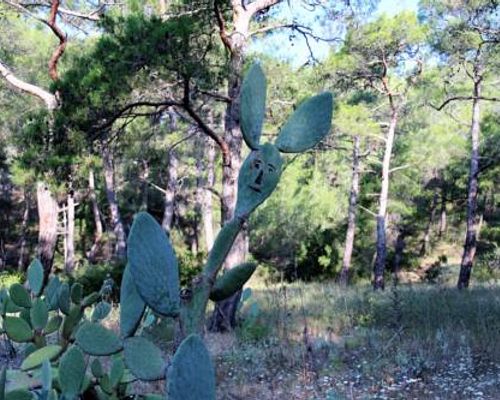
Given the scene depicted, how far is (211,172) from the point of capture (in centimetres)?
1633

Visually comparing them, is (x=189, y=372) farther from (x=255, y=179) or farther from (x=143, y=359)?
(x=255, y=179)

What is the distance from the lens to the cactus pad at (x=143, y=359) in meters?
0.89

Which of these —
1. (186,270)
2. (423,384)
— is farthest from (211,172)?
(423,384)

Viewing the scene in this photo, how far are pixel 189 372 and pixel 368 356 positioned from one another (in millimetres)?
4107

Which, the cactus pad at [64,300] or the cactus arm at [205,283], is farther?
the cactus pad at [64,300]

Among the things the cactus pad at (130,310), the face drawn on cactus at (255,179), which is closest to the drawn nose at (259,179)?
the face drawn on cactus at (255,179)

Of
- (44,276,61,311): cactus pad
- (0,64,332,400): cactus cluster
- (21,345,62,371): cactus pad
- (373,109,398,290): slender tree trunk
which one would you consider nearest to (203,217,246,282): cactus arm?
(0,64,332,400): cactus cluster

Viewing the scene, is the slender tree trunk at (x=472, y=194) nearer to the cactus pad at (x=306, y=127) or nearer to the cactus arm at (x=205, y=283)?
the cactus pad at (x=306, y=127)

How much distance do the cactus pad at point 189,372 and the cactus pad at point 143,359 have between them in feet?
0.64

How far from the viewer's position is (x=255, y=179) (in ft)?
3.00

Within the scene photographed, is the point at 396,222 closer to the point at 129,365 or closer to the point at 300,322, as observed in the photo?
the point at 300,322

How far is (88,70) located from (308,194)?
14719mm

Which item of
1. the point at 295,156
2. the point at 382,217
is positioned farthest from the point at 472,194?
the point at 295,156

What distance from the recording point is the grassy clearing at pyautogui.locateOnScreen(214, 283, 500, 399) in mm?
3586
